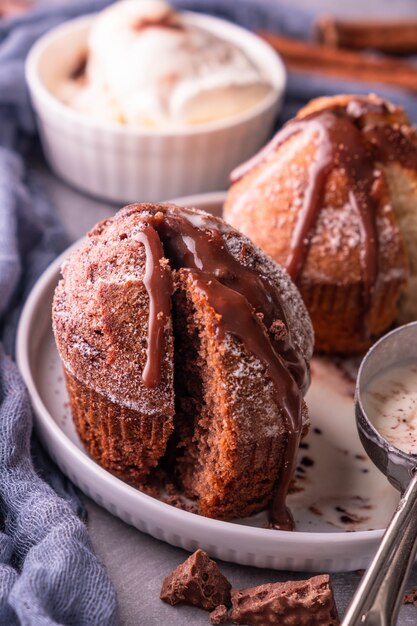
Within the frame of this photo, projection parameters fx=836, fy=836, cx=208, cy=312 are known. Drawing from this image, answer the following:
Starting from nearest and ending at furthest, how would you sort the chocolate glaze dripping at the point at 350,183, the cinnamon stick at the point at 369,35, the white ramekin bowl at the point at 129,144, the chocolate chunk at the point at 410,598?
the chocolate chunk at the point at 410,598 → the chocolate glaze dripping at the point at 350,183 → the white ramekin bowl at the point at 129,144 → the cinnamon stick at the point at 369,35

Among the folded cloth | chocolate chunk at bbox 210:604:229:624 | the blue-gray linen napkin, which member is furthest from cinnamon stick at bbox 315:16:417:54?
chocolate chunk at bbox 210:604:229:624

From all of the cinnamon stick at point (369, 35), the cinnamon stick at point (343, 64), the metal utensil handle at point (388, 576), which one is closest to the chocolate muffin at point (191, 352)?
the metal utensil handle at point (388, 576)

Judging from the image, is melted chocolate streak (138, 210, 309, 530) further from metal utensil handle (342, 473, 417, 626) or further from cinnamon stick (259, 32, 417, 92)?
cinnamon stick (259, 32, 417, 92)

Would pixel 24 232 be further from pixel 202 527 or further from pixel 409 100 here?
pixel 409 100

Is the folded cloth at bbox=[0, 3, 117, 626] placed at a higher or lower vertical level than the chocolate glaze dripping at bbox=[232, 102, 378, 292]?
lower

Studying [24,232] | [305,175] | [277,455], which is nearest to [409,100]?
[305,175]

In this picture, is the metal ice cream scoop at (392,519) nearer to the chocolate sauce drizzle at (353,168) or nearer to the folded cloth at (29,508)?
the chocolate sauce drizzle at (353,168)
